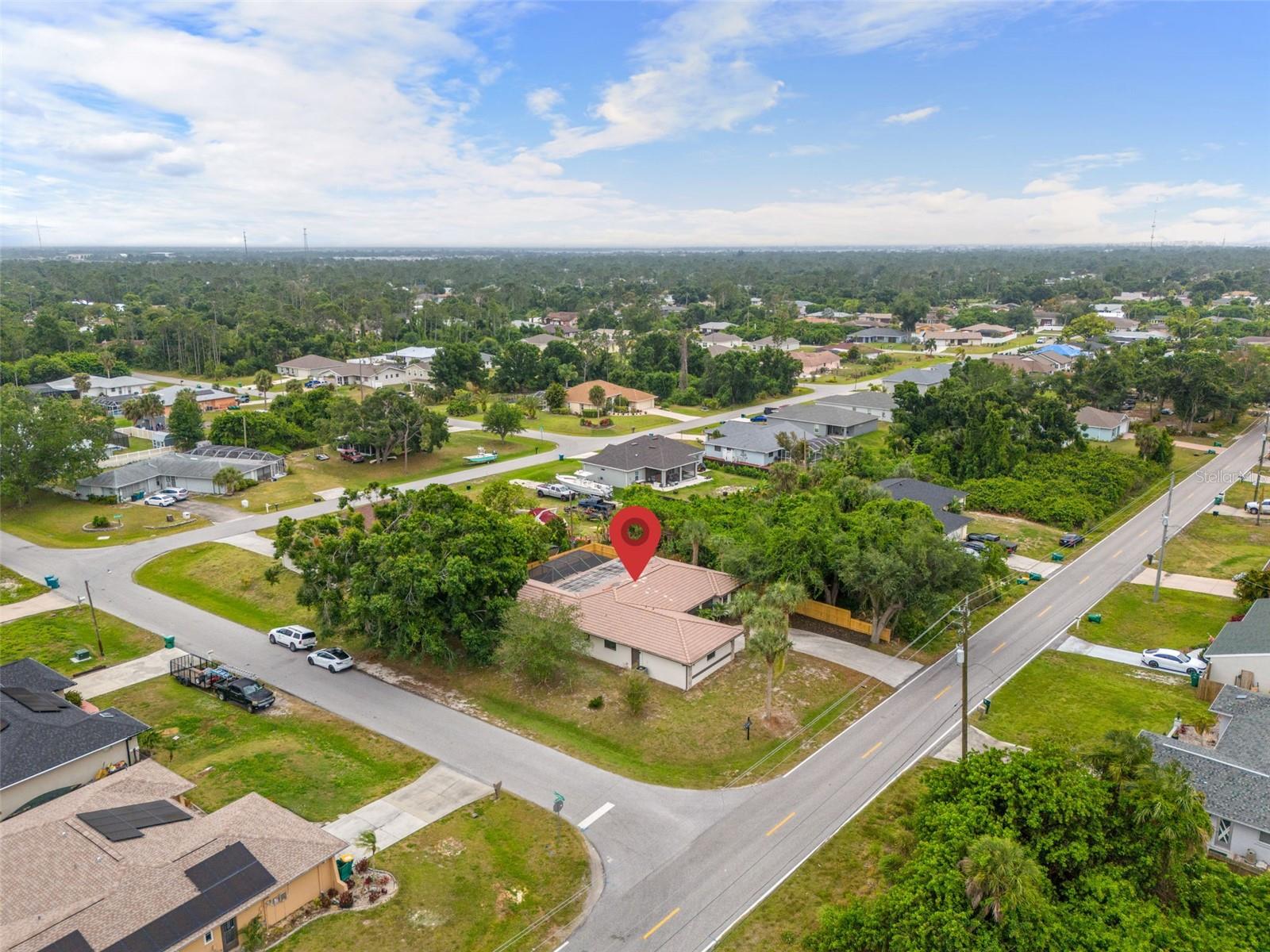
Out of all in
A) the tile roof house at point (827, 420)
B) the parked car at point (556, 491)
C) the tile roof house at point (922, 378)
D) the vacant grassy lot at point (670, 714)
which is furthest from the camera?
the tile roof house at point (922, 378)

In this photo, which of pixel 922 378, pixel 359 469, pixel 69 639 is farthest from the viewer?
pixel 922 378

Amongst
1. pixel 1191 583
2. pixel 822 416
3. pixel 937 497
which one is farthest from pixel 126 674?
pixel 822 416

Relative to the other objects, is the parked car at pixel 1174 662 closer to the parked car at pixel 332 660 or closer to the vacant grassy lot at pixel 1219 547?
the vacant grassy lot at pixel 1219 547

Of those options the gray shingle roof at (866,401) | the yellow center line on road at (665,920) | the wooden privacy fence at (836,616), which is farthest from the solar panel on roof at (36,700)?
the gray shingle roof at (866,401)

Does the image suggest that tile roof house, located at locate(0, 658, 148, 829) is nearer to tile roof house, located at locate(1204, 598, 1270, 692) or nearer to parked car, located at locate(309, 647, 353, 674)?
parked car, located at locate(309, 647, 353, 674)

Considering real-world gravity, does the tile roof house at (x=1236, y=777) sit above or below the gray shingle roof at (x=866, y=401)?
below

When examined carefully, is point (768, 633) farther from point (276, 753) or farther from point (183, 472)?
point (183, 472)
